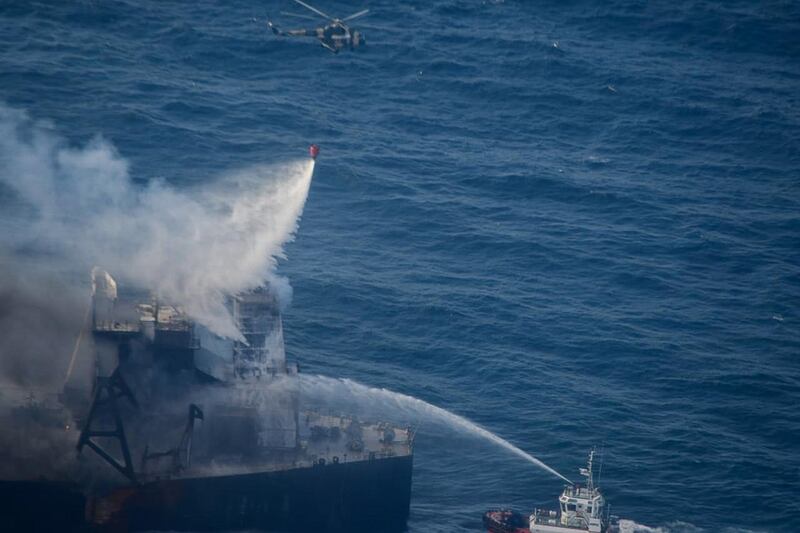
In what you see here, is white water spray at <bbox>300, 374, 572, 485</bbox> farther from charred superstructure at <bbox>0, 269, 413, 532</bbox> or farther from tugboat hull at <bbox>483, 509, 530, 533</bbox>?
tugboat hull at <bbox>483, 509, 530, 533</bbox>

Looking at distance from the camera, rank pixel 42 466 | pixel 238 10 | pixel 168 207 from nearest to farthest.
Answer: pixel 42 466 → pixel 168 207 → pixel 238 10

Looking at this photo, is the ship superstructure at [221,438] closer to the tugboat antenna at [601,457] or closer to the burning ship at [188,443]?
the burning ship at [188,443]

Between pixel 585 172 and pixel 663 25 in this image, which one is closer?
pixel 585 172

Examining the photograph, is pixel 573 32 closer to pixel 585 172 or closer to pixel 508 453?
pixel 585 172

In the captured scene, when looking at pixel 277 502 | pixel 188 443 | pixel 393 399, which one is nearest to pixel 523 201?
pixel 393 399

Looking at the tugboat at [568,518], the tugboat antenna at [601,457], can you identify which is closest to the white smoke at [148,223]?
the tugboat at [568,518]

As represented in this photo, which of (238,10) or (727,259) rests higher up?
(238,10)

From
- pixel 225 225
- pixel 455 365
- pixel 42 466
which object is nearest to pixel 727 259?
pixel 455 365

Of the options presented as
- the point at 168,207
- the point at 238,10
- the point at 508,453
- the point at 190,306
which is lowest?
the point at 508,453
